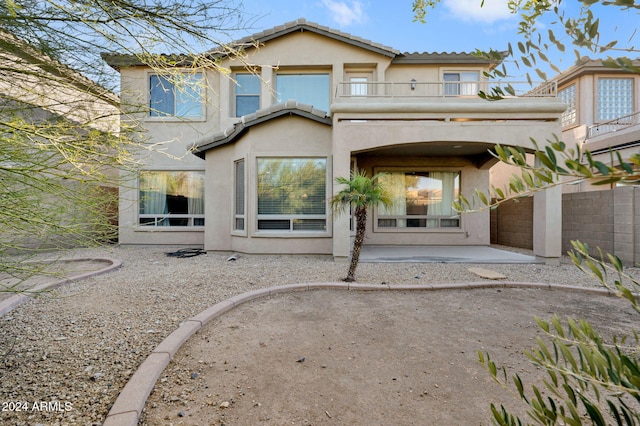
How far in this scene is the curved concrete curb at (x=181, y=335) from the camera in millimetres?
2189

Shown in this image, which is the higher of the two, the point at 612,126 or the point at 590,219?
the point at 612,126

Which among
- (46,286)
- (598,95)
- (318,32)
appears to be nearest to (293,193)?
(46,286)

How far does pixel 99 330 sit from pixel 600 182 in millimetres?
4631

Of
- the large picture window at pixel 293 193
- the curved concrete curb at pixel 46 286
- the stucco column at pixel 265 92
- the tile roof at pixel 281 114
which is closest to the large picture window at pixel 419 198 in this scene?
the large picture window at pixel 293 193

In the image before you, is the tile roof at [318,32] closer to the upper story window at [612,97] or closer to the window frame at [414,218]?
the window frame at [414,218]

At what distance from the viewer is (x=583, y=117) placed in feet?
45.6

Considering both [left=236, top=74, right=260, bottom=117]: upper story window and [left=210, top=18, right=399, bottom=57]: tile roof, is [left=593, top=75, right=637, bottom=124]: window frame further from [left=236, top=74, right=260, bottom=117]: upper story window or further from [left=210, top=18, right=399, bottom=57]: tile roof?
[left=236, top=74, right=260, bottom=117]: upper story window

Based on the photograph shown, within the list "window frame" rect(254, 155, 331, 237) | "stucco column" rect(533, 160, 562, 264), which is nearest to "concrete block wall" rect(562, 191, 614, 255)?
"stucco column" rect(533, 160, 562, 264)

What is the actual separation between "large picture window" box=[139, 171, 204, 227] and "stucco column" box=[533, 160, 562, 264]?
33.8 feet

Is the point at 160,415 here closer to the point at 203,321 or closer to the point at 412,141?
the point at 203,321

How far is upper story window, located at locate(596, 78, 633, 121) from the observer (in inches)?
542

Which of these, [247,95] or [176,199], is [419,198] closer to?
[247,95]

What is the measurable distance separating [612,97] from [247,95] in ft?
53.4

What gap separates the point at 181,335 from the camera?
3.33 m
